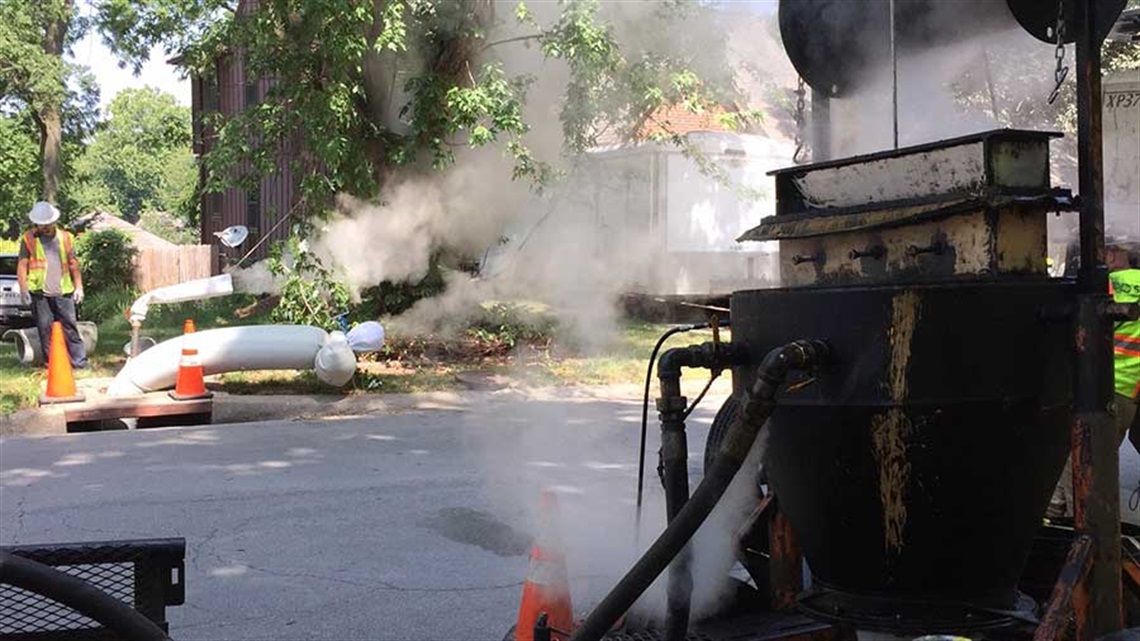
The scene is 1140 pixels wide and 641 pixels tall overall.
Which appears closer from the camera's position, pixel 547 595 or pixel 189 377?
pixel 547 595

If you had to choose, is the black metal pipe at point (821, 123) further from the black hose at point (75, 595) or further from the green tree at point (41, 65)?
the green tree at point (41, 65)

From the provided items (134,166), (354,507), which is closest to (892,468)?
(354,507)

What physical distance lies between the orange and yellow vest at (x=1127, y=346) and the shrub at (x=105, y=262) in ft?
65.0

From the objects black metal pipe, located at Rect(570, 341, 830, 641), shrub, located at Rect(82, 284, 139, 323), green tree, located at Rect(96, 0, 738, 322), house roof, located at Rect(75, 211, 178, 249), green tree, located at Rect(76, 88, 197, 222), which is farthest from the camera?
green tree, located at Rect(76, 88, 197, 222)

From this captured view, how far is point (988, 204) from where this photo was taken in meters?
2.04

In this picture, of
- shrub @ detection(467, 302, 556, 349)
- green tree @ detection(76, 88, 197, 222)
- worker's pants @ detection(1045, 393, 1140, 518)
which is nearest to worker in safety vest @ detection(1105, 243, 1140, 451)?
worker's pants @ detection(1045, 393, 1140, 518)

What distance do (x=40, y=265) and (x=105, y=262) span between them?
39.3 ft

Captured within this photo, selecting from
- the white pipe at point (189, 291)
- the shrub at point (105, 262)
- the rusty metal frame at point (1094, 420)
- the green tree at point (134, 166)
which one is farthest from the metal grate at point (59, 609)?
the green tree at point (134, 166)

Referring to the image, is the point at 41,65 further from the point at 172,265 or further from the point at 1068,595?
the point at 1068,595

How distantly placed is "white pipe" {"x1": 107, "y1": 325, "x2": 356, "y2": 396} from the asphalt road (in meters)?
0.73

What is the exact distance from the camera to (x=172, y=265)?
22.8 m

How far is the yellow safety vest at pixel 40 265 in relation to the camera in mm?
10039

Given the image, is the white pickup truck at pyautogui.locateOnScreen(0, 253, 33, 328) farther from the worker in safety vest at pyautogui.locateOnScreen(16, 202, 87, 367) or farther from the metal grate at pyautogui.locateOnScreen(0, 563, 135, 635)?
the metal grate at pyautogui.locateOnScreen(0, 563, 135, 635)

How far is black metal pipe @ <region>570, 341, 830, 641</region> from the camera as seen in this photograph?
204cm
